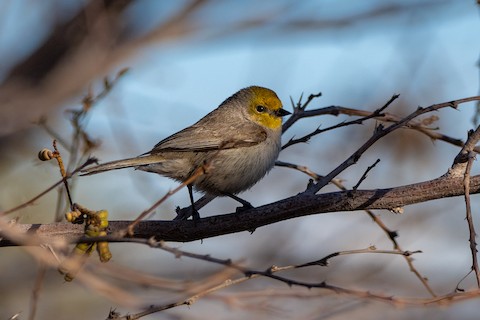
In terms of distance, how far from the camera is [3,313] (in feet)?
17.6

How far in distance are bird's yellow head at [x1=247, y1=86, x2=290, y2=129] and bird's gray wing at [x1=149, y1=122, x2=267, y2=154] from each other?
23 cm

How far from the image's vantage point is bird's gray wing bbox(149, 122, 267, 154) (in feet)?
16.0

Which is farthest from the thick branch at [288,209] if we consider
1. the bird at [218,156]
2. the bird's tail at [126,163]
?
the bird at [218,156]

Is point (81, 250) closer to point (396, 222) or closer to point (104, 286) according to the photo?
point (104, 286)

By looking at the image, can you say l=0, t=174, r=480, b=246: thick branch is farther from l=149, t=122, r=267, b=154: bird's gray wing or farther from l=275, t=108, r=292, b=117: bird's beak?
l=275, t=108, r=292, b=117: bird's beak

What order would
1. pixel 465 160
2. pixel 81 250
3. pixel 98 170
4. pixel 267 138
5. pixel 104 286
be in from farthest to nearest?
pixel 267 138
pixel 98 170
pixel 465 160
pixel 81 250
pixel 104 286

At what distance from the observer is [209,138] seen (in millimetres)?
5055

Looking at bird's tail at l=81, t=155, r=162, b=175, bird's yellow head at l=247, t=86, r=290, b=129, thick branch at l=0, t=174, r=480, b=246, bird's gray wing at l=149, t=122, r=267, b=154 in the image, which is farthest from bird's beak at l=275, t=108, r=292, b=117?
thick branch at l=0, t=174, r=480, b=246

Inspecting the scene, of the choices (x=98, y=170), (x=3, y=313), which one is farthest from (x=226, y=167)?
(x=3, y=313)

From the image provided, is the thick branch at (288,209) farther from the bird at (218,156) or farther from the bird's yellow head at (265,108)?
the bird's yellow head at (265,108)

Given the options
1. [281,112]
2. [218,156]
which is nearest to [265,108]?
[281,112]

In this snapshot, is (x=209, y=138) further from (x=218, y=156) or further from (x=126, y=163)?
(x=126, y=163)

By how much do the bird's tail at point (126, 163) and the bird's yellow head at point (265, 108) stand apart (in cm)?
119

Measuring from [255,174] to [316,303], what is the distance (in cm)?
148
